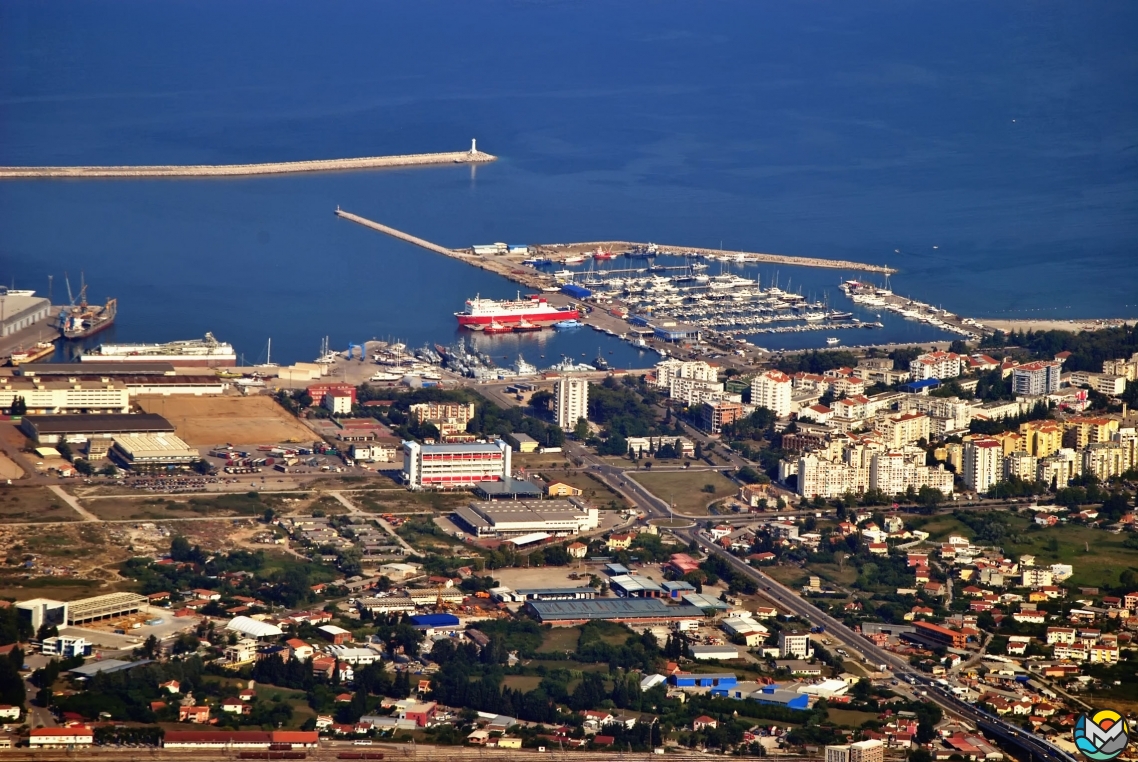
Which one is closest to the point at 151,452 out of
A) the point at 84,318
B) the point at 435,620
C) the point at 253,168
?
the point at 435,620

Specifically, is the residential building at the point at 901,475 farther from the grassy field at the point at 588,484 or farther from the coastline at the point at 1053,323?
the coastline at the point at 1053,323

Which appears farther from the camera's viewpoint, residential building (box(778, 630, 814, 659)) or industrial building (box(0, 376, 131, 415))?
industrial building (box(0, 376, 131, 415))

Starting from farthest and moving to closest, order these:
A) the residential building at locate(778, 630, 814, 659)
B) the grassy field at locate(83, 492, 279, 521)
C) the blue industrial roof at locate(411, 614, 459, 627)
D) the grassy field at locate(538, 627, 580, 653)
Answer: the grassy field at locate(83, 492, 279, 521) < the blue industrial roof at locate(411, 614, 459, 627) < the residential building at locate(778, 630, 814, 659) < the grassy field at locate(538, 627, 580, 653)

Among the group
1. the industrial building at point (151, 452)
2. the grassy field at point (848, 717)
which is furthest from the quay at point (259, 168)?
the grassy field at point (848, 717)

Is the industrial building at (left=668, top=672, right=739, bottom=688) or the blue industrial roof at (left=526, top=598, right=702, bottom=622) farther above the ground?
the blue industrial roof at (left=526, top=598, right=702, bottom=622)

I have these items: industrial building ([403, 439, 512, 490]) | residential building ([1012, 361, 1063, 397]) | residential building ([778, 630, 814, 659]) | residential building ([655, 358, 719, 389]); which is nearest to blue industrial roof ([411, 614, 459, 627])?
residential building ([778, 630, 814, 659])

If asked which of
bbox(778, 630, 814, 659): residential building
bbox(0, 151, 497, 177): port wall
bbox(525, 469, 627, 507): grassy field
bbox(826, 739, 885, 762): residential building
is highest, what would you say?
bbox(0, 151, 497, 177): port wall

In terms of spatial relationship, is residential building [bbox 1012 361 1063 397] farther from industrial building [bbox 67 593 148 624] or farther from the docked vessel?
industrial building [bbox 67 593 148 624]

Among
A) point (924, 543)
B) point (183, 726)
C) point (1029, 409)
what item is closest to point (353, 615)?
point (183, 726)
